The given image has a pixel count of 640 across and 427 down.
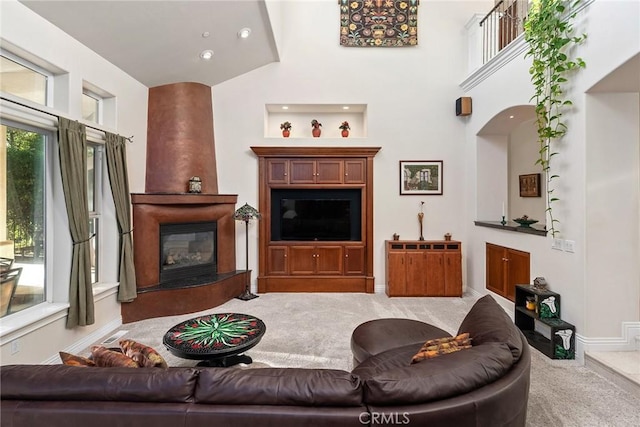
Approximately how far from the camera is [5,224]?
276 cm

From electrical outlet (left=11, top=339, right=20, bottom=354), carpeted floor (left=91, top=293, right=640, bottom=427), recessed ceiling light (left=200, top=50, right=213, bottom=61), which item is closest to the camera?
carpeted floor (left=91, top=293, right=640, bottom=427)

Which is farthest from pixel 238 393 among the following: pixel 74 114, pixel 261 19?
pixel 261 19

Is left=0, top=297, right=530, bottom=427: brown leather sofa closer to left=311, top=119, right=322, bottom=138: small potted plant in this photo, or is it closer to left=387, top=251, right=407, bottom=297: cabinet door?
left=387, top=251, right=407, bottom=297: cabinet door

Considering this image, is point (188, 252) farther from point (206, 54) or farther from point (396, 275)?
point (396, 275)

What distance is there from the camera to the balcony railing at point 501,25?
444 centimetres

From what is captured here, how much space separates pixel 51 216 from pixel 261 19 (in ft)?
11.4

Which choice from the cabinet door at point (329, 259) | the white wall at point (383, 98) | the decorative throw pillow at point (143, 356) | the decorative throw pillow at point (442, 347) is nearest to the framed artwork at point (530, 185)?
the white wall at point (383, 98)

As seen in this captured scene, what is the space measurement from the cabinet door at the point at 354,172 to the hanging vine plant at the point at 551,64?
8.22ft

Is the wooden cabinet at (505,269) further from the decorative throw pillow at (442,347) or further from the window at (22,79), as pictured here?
the window at (22,79)

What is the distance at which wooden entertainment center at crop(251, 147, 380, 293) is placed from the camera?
5254 mm

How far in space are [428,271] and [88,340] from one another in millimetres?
4540

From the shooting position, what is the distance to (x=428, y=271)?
507 cm

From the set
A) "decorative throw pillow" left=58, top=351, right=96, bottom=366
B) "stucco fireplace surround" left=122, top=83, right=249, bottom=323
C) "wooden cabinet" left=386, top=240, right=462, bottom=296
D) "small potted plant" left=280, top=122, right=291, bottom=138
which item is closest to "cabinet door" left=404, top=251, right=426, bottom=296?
"wooden cabinet" left=386, top=240, right=462, bottom=296

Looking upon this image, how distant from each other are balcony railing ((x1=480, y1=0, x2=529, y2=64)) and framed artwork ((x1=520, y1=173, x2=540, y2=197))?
2.15m
